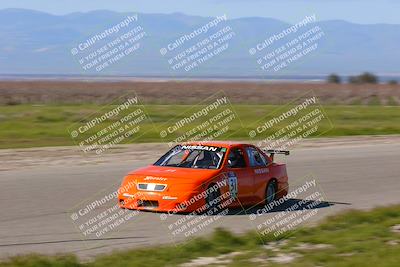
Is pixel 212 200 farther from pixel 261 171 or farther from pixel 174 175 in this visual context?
pixel 261 171

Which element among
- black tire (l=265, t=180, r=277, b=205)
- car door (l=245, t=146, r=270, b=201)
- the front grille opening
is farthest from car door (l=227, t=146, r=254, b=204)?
the front grille opening

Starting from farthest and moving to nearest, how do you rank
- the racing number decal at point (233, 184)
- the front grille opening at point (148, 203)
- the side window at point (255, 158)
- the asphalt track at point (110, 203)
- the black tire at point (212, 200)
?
the side window at point (255, 158) < the racing number decal at point (233, 184) < the black tire at point (212, 200) < the front grille opening at point (148, 203) < the asphalt track at point (110, 203)

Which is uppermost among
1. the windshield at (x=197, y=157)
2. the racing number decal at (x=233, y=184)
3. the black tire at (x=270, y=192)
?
the windshield at (x=197, y=157)

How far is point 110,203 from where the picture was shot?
14.4 metres

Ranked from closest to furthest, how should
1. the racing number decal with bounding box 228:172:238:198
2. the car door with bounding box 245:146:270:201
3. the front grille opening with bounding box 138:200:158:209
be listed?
the front grille opening with bounding box 138:200:158:209
the racing number decal with bounding box 228:172:238:198
the car door with bounding box 245:146:270:201

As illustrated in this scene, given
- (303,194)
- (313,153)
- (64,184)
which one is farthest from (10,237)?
(313,153)

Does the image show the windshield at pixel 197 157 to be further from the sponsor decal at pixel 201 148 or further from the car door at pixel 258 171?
the car door at pixel 258 171

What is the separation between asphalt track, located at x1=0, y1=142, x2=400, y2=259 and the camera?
36.1ft

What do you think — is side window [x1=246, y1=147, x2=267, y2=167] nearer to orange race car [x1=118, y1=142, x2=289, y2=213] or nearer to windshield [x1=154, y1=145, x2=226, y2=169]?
orange race car [x1=118, y1=142, x2=289, y2=213]

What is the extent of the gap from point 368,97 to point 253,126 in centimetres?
3539

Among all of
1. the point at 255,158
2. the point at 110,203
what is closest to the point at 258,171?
the point at 255,158

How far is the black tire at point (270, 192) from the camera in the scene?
1483 cm

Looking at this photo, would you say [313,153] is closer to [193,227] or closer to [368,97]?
[193,227]

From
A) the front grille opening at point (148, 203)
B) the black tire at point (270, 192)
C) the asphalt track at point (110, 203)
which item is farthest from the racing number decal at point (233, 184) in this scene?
the front grille opening at point (148, 203)
